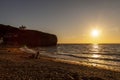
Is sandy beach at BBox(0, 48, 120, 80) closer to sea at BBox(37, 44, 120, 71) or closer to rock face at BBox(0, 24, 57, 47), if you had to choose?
sea at BBox(37, 44, 120, 71)

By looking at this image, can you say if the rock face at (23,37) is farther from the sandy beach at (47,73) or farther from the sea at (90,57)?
the sandy beach at (47,73)

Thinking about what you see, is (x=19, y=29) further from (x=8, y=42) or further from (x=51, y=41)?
(x=51, y=41)

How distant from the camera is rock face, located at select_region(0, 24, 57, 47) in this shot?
111050 millimetres

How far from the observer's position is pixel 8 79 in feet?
31.2

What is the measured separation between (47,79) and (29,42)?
109m

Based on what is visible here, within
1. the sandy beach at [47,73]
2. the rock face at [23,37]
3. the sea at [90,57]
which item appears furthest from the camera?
the rock face at [23,37]

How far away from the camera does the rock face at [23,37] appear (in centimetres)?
11105

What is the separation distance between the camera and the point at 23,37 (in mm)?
116625

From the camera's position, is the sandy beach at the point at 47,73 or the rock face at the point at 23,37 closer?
the sandy beach at the point at 47,73

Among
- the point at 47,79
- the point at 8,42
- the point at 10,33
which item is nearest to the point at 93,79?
the point at 47,79

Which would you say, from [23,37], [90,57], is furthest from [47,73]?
[23,37]

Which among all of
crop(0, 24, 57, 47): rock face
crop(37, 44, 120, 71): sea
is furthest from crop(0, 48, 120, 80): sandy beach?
crop(0, 24, 57, 47): rock face

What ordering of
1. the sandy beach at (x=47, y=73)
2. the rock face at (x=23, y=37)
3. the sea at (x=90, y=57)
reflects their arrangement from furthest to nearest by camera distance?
1. the rock face at (x=23, y=37)
2. the sea at (x=90, y=57)
3. the sandy beach at (x=47, y=73)

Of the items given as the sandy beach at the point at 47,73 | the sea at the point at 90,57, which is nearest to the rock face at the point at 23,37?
the sea at the point at 90,57
